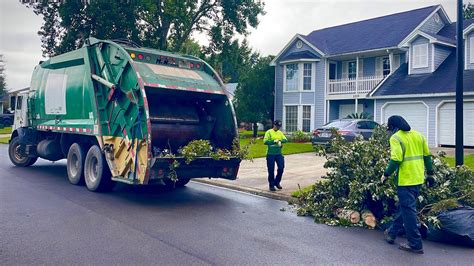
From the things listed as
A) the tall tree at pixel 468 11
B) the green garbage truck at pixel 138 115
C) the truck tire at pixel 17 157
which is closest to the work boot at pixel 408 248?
the green garbage truck at pixel 138 115

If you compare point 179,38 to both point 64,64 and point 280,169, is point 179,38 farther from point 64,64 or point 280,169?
point 280,169

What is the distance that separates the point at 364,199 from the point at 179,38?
2280cm

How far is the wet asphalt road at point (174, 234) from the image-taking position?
5313 millimetres

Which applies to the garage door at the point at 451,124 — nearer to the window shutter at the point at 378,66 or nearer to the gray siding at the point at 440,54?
the gray siding at the point at 440,54

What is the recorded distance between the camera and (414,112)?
824 inches

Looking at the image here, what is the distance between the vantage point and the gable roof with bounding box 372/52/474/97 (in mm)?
19466

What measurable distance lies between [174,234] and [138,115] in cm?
268

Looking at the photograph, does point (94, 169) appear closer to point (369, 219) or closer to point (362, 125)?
point (369, 219)

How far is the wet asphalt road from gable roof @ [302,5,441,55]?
1778 cm

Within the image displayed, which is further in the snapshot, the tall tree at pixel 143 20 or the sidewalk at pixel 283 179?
the tall tree at pixel 143 20

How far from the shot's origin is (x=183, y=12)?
25125mm

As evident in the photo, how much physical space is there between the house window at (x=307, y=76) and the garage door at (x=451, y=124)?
29.3 feet

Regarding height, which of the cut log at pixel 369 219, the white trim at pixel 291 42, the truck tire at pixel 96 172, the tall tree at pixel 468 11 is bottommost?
the cut log at pixel 369 219

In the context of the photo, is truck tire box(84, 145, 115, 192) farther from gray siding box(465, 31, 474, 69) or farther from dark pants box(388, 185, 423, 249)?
gray siding box(465, 31, 474, 69)
